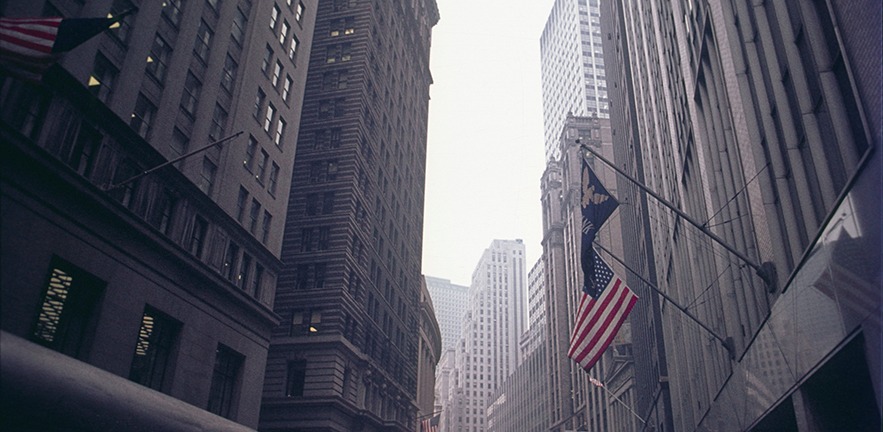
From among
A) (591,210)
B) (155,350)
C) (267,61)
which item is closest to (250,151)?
(267,61)

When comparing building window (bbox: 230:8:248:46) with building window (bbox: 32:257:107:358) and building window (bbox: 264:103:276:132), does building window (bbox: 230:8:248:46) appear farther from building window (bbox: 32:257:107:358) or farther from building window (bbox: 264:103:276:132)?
building window (bbox: 32:257:107:358)

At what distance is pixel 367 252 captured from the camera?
2330 inches

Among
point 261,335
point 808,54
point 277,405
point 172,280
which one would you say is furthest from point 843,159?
point 277,405

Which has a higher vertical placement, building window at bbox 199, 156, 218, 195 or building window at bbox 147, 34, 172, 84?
building window at bbox 147, 34, 172, 84

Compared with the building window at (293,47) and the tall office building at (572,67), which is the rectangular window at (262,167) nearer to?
the building window at (293,47)

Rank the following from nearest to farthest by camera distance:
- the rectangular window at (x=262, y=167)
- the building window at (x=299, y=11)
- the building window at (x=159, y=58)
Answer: the building window at (x=159, y=58) → the rectangular window at (x=262, y=167) → the building window at (x=299, y=11)

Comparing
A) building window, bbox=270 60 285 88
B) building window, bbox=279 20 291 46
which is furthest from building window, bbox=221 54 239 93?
building window, bbox=279 20 291 46

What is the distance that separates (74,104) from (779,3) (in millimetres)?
22139

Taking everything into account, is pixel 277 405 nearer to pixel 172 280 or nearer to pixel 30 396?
pixel 172 280

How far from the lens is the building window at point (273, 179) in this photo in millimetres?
40194

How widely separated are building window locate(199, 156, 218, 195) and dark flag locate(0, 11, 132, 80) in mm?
16884

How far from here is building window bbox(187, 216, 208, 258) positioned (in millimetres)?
31062

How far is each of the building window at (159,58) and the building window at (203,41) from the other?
2.54 metres

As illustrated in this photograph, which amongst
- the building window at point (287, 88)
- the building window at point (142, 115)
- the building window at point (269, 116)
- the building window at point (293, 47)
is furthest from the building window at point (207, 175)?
the building window at point (293, 47)
